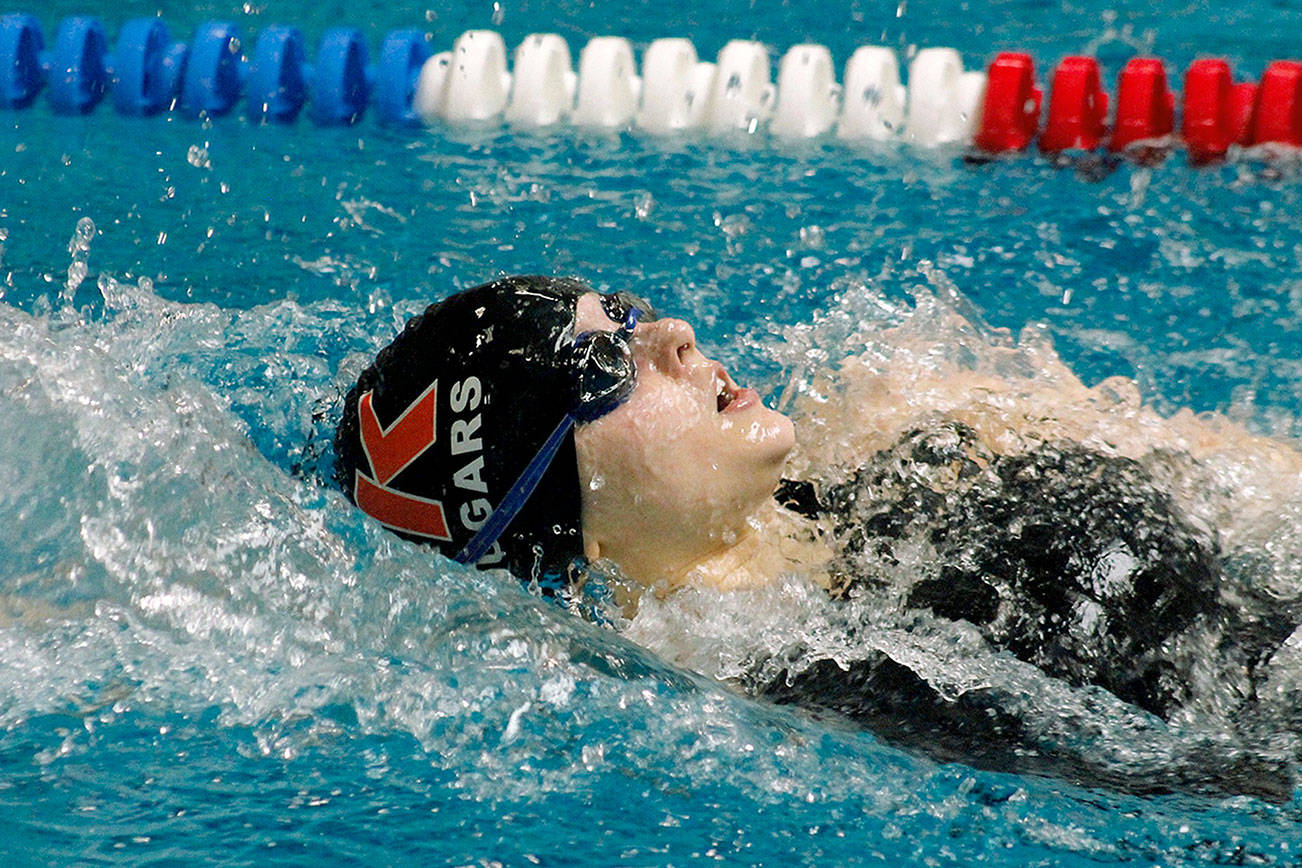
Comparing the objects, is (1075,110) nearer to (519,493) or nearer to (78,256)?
(519,493)

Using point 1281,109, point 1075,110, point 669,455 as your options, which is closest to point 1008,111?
point 1075,110

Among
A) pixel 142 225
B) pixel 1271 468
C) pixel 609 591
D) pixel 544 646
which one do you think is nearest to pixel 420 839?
pixel 544 646

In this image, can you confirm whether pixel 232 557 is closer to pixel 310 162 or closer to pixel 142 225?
pixel 142 225

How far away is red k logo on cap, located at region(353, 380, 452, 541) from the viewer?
6.03 ft

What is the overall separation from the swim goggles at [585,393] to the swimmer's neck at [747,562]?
0.59 feet

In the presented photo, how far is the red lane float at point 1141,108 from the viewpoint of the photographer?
3.57 metres

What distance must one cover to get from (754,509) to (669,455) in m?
0.18

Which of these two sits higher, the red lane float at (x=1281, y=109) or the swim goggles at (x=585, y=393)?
the red lane float at (x=1281, y=109)

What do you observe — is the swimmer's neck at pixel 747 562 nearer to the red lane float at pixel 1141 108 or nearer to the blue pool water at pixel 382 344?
the blue pool water at pixel 382 344

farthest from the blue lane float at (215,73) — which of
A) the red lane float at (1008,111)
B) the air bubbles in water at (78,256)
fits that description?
the red lane float at (1008,111)

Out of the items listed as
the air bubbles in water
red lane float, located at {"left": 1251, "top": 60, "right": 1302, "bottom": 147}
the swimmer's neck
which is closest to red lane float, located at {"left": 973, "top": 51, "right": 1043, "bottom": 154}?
red lane float, located at {"left": 1251, "top": 60, "right": 1302, "bottom": 147}

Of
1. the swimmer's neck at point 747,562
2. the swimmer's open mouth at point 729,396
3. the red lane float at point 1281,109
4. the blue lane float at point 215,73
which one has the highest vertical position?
the red lane float at point 1281,109

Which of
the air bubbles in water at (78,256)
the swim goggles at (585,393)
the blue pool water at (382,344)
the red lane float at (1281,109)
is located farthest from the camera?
the red lane float at (1281,109)

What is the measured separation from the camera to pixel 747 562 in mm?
1952
